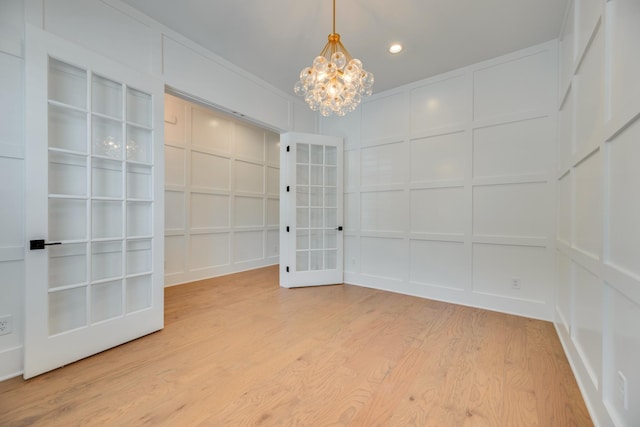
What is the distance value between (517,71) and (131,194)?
410 cm

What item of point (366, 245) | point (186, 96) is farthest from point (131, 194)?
point (366, 245)

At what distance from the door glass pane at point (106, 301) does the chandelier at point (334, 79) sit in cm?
229

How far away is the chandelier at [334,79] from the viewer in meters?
2.09

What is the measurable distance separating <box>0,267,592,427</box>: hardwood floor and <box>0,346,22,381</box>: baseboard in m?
0.07

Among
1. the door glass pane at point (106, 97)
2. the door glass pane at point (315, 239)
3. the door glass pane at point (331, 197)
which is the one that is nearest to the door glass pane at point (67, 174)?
the door glass pane at point (106, 97)

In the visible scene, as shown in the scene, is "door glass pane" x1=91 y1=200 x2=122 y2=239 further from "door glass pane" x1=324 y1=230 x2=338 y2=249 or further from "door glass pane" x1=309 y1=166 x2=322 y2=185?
"door glass pane" x1=324 y1=230 x2=338 y2=249

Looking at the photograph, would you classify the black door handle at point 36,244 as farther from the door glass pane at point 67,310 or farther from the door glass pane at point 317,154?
the door glass pane at point 317,154

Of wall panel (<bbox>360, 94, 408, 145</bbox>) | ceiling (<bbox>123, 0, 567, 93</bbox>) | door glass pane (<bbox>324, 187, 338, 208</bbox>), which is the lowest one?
door glass pane (<bbox>324, 187, 338, 208</bbox>)

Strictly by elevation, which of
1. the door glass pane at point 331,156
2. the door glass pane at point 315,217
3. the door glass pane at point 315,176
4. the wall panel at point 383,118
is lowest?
the door glass pane at point 315,217

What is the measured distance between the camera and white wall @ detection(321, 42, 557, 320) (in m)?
2.82

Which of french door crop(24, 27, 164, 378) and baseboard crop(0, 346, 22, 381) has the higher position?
french door crop(24, 27, 164, 378)

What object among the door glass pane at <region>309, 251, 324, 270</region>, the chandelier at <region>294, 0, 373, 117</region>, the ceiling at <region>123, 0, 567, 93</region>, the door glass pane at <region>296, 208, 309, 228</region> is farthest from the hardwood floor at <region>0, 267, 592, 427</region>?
the ceiling at <region>123, 0, 567, 93</region>

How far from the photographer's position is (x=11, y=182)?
1.81 m

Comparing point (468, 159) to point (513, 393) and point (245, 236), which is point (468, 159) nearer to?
point (513, 393)
